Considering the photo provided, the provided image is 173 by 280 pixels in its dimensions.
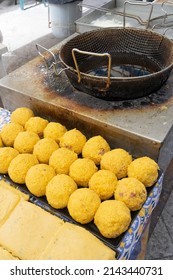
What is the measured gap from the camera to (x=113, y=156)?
74.1 inches

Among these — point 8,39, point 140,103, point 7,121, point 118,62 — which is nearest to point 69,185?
point 140,103

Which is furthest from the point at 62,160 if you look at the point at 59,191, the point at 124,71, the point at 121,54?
the point at 121,54

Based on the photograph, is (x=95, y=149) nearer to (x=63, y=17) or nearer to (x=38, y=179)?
(x=38, y=179)

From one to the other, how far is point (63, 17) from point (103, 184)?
5.37 meters

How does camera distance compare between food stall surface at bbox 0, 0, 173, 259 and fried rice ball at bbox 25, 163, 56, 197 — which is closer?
fried rice ball at bbox 25, 163, 56, 197

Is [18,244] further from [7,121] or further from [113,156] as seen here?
[7,121]

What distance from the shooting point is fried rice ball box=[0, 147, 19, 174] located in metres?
1.94

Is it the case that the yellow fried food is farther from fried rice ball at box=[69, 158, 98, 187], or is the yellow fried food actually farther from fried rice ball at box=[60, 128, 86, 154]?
fried rice ball at box=[60, 128, 86, 154]

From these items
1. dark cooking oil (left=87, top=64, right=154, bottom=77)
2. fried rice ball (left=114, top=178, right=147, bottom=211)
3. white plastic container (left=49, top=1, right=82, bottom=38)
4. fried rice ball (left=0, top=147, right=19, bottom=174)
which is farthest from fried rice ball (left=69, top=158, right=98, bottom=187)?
white plastic container (left=49, top=1, right=82, bottom=38)

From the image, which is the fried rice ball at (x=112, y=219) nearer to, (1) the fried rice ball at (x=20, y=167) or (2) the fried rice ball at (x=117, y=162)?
(2) the fried rice ball at (x=117, y=162)

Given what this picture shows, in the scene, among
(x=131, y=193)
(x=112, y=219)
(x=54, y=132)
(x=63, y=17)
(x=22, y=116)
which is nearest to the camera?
(x=112, y=219)

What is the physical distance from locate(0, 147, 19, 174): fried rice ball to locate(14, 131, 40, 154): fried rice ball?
2.7 inches

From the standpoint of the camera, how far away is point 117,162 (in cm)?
186

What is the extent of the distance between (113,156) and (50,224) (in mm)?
644
